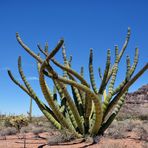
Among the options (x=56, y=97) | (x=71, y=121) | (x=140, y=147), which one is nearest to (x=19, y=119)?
(x=56, y=97)

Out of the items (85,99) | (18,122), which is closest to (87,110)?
(85,99)

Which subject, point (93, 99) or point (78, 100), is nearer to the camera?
point (93, 99)

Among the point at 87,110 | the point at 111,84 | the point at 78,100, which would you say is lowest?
the point at 87,110

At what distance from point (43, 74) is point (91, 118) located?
7.63 ft

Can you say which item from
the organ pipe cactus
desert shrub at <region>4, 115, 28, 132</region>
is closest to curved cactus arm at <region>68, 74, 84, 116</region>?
the organ pipe cactus

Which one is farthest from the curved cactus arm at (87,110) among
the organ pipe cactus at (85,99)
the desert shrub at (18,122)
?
the desert shrub at (18,122)

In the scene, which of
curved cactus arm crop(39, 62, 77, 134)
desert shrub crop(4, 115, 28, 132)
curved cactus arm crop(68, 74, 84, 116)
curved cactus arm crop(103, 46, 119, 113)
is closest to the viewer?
curved cactus arm crop(39, 62, 77, 134)

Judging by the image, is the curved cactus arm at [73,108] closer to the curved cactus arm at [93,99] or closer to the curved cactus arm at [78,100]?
→ the curved cactus arm at [93,99]

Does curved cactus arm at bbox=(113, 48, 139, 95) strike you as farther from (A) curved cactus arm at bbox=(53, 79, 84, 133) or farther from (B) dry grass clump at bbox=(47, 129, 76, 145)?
(B) dry grass clump at bbox=(47, 129, 76, 145)

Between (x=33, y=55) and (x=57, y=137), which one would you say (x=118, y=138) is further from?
(x=33, y=55)

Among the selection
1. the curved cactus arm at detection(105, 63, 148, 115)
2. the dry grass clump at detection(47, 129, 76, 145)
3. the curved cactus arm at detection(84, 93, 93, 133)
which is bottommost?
the dry grass clump at detection(47, 129, 76, 145)

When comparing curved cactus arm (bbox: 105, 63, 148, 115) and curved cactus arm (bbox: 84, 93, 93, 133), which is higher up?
curved cactus arm (bbox: 105, 63, 148, 115)

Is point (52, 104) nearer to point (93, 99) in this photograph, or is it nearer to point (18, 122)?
point (93, 99)

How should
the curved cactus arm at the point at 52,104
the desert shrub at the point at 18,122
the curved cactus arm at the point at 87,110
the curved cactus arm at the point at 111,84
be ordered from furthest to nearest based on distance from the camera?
the desert shrub at the point at 18,122, the curved cactus arm at the point at 111,84, the curved cactus arm at the point at 87,110, the curved cactus arm at the point at 52,104
